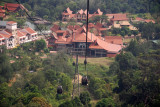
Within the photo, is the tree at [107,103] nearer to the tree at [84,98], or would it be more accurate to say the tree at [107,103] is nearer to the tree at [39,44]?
the tree at [84,98]

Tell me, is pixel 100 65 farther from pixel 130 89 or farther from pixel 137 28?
pixel 137 28

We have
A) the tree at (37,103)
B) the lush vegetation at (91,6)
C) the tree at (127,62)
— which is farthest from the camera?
the lush vegetation at (91,6)

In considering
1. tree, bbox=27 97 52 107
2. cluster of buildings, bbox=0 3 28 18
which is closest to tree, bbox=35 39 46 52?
cluster of buildings, bbox=0 3 28 18

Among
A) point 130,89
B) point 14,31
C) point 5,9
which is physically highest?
point 5,9

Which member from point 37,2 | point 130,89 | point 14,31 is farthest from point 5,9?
point 130,89

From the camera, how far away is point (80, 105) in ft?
22.9

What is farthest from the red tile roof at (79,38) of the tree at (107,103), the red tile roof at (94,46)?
the tree at (107,103)

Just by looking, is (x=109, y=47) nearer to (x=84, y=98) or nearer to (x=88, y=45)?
(x=88, y=45)

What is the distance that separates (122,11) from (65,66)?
568 inches

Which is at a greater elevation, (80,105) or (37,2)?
(37,2)

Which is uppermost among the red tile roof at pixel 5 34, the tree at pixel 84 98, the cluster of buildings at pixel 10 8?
the cluster of buildings at pixel 10 8

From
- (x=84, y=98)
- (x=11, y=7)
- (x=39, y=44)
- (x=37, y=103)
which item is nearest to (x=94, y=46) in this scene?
(x=39, y=44)

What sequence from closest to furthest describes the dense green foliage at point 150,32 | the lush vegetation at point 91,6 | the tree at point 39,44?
1. the tree at point 39,44
2. the dense green foliage at point 150,32
3. the lush vegetation at point 91,6

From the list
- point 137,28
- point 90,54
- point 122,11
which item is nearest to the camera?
point 90,54
